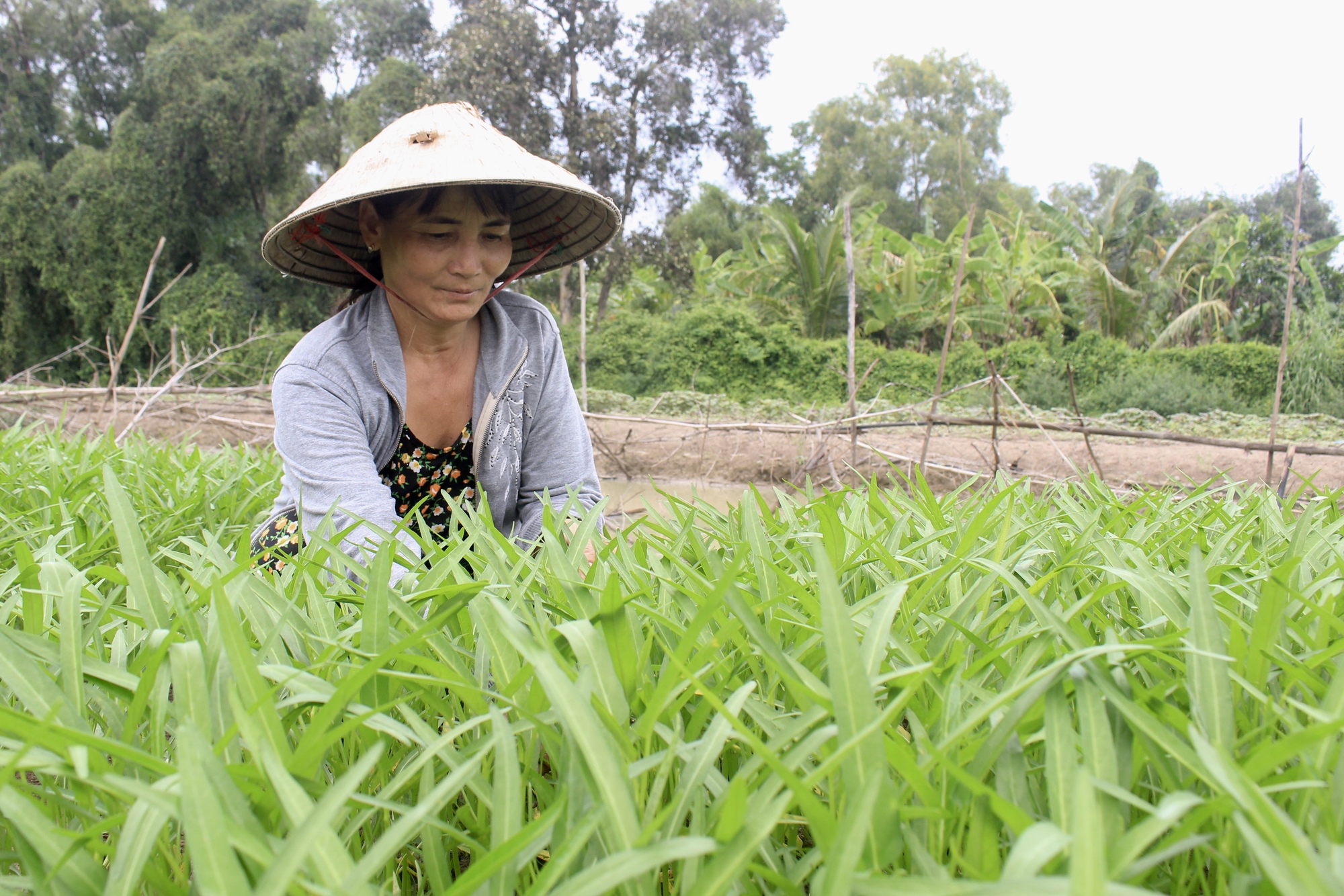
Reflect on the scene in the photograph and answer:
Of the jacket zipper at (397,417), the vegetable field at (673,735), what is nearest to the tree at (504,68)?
the jacket zipper at (397,417)

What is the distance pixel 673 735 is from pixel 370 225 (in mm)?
1710

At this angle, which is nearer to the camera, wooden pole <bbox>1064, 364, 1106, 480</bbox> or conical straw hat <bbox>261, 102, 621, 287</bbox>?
conical straw hat <bbox>261, 102, 621, 287</bbox>

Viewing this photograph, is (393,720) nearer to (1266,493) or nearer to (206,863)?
(206,863)

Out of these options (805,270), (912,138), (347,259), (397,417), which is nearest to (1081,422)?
(397,417)

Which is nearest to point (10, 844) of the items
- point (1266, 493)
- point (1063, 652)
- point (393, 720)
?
point (393, 720)

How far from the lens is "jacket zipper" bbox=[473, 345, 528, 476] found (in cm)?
202

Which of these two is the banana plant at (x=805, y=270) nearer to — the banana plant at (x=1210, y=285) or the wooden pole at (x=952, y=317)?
the banana plant at (x=1210, y=285)

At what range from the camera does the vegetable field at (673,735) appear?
16.9 inches

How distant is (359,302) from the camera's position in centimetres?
199

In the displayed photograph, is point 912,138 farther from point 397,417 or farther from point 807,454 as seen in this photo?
point 397,417

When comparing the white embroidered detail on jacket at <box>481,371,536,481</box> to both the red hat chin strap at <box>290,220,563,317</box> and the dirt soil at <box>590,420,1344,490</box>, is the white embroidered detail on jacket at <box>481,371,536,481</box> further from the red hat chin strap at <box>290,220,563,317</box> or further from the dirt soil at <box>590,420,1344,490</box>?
the dirt soil at <box>590,420,1344,490</box>

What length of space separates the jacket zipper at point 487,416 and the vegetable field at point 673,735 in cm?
106

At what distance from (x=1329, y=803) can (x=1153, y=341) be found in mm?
19550

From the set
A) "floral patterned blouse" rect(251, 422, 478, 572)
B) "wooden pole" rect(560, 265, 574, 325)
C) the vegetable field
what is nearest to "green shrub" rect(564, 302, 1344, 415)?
"wooden pole" rect(560, 265, 574, 325)
